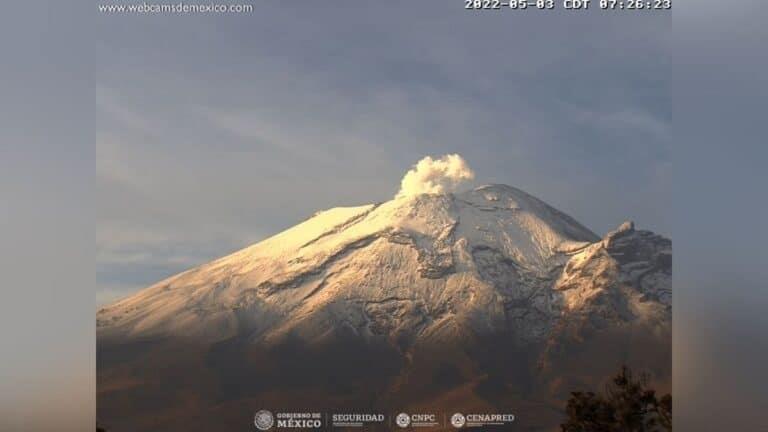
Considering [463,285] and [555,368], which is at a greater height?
[463,285]

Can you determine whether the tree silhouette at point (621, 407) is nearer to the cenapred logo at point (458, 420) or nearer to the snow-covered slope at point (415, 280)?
the snow-covered slope at point (415, 280)

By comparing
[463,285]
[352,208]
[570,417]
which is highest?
[352,208]

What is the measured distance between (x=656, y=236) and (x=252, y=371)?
262 centimetres

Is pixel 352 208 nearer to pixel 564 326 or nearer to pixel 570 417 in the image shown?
pixel 564 326

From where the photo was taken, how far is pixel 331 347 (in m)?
5.38

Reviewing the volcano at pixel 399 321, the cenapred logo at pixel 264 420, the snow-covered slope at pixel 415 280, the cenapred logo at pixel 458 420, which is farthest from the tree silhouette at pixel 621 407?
the cenapred logo at pixel 264 420

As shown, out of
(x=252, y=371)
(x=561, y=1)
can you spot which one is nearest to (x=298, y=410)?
(x=252, y=371)

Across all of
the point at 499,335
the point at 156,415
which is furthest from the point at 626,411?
the point at 156,415

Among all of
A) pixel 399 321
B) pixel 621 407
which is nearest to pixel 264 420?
pixel 399 321

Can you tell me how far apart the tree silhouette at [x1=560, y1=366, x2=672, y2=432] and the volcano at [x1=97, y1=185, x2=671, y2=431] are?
0.29 ft

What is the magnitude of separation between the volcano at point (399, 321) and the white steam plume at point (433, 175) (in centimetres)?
7

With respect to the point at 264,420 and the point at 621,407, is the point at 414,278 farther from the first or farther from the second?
the point at 621,407

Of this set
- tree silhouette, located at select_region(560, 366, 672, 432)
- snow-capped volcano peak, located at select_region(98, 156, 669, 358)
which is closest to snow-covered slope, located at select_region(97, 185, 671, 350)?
snow-capped volcano peak, located at select_region(98, 156, 669, 358)

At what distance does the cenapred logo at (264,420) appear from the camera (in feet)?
17.4
